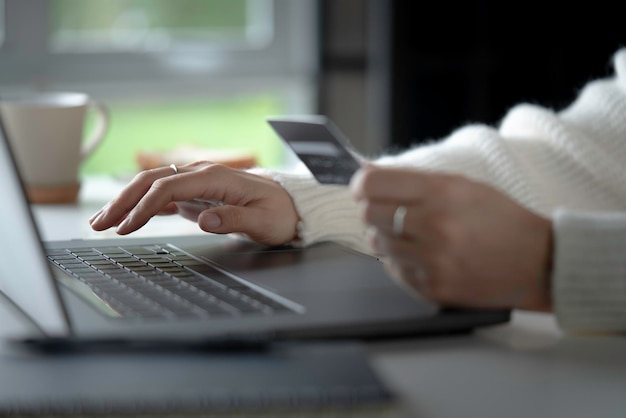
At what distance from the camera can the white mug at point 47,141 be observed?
120 cm

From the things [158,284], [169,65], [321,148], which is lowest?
[169,65]

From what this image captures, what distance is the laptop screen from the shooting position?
51 cm

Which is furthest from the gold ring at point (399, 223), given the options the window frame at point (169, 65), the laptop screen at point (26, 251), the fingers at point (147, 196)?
the window frame at point (169, 65)

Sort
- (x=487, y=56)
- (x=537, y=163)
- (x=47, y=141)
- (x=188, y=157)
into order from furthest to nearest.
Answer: (x=487, y=56) → (x=188, y=157) → (x=47, y=141) → (x=537, y=163)

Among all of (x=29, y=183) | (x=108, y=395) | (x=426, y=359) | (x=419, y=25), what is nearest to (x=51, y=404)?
(x=108, y=395)

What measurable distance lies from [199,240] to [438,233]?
1.12 feet

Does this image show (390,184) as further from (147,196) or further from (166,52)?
(166,52)

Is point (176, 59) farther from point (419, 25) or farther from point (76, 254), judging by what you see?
point (76, 254)

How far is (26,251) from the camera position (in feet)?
1.71

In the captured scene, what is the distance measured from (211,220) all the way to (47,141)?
49 cm

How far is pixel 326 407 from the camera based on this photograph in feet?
1.37

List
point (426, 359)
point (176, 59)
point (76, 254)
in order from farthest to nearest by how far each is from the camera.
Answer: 1. point (176, 59)
2. point (76, 254)
3. point (426, 359)

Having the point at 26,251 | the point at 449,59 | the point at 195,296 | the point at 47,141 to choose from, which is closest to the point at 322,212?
the point at 195,296

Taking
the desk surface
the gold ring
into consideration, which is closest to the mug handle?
the desk surface
